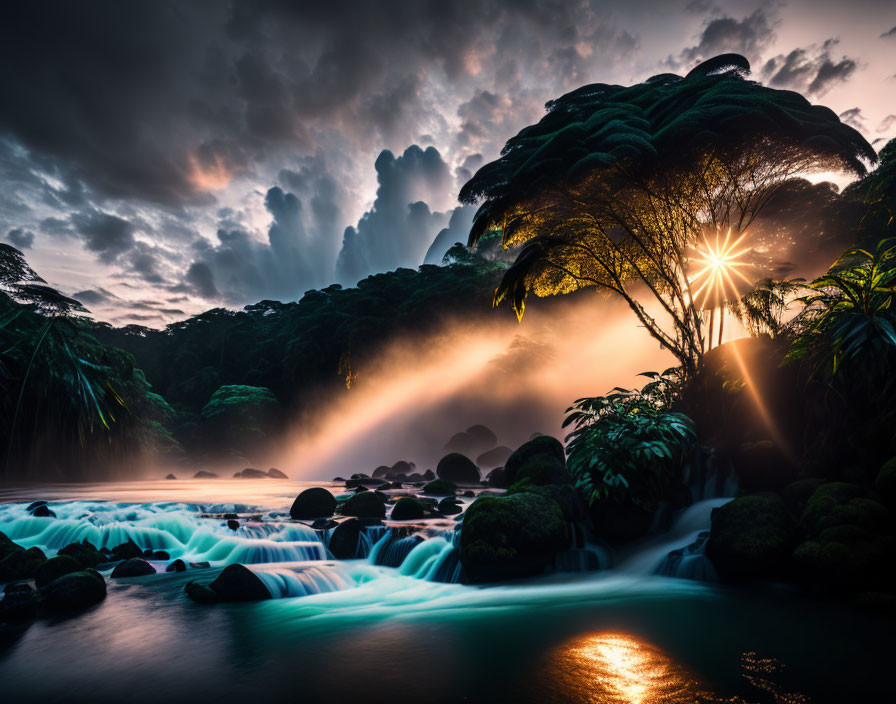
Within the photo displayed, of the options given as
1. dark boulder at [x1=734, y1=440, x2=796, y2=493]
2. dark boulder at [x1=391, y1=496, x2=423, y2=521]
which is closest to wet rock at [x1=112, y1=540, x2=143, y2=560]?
dark boulder at [x1=391, y1=496, x2=423, y2=521]

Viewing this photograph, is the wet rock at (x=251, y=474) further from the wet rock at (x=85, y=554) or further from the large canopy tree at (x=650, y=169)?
the large canopy tree at (x=650, y=169)

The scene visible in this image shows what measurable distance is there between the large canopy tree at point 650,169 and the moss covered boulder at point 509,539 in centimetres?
633

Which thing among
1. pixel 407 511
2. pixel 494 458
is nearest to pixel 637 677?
pixel 407 511

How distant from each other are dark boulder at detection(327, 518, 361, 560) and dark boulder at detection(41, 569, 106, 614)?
4225 mm

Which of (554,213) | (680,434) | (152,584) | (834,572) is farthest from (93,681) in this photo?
(554,213)

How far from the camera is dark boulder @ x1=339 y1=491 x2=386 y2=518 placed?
40.0 feet

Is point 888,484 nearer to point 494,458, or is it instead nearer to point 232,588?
point 232,588

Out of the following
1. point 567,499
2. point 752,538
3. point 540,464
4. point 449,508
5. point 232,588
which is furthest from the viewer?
point 449,508

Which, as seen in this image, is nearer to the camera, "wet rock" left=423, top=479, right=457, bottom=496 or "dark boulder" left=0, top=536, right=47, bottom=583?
"dark boulder" left=0, top=536, right=47, bottom=583

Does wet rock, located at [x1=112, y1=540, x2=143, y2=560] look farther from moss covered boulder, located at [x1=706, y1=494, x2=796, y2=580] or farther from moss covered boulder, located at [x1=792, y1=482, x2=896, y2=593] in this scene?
moss covered boulder, located at [x1=792, y1=482, x2=896, y2=593]

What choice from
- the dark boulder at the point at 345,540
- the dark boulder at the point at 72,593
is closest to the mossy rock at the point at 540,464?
the dark boulder at the point at 345,540

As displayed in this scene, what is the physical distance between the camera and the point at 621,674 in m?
3.93

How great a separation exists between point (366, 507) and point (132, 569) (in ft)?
18.7

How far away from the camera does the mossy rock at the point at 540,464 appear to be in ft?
37.2
